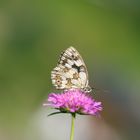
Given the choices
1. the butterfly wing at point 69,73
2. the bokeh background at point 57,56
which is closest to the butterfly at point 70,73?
the butterfly wing at point 69,73

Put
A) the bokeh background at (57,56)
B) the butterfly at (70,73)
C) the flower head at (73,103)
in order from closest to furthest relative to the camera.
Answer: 1. the flower head at (73,103)
2. the butterfly at (70,73)
3. the bokeh background at (57,56)

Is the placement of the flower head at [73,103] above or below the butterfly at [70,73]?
below

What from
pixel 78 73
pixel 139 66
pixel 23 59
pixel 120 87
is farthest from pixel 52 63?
pixel 78 73

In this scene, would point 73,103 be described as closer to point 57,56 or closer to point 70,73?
point 70,73

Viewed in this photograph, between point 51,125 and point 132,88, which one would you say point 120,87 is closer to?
point 132,88

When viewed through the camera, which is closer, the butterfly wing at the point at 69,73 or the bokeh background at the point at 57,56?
the butterfly wing at the point at 69,73

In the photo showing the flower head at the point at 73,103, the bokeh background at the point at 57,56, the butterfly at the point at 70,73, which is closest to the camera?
the flower head at the point at 73,103

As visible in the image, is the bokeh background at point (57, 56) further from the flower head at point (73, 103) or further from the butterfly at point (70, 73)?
the flower head at point (73, 103)
